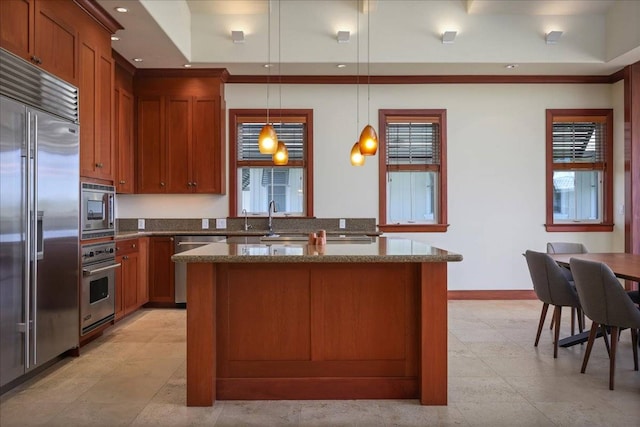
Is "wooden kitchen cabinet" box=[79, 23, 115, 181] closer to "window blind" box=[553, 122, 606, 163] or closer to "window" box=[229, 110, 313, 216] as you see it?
"window" box=[229, 110, 313, 216]

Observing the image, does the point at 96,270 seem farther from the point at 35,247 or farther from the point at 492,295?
the point at 492,295

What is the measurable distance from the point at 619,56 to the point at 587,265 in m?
3.56

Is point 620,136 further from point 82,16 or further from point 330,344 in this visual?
point 82,16

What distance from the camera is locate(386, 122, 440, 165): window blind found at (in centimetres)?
635

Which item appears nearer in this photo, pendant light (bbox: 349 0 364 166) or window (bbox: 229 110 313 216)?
pendant light (bbox: 349 0 364 166)

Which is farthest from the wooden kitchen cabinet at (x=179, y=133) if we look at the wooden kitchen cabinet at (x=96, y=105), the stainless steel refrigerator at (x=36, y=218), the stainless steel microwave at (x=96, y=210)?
the stainless steel refrigerator at (x=36, y=218)

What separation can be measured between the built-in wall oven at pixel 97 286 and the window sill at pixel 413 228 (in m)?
3.25

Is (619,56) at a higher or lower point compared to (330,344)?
higher

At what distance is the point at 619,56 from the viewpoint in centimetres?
546

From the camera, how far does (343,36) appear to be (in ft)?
18.0

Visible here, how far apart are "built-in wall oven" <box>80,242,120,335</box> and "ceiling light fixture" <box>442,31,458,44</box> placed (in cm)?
420

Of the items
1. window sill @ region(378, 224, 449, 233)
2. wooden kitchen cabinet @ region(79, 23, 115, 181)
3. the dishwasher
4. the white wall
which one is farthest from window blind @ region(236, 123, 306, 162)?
wooden kitchen cabinet @ region(79, 23, 115, 181)

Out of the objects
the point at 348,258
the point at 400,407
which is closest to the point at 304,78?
the point at 348,258

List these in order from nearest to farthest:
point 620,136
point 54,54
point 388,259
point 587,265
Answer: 1. point 388,259
2. point 587,265
3. point 54,54
4. point 620,136
